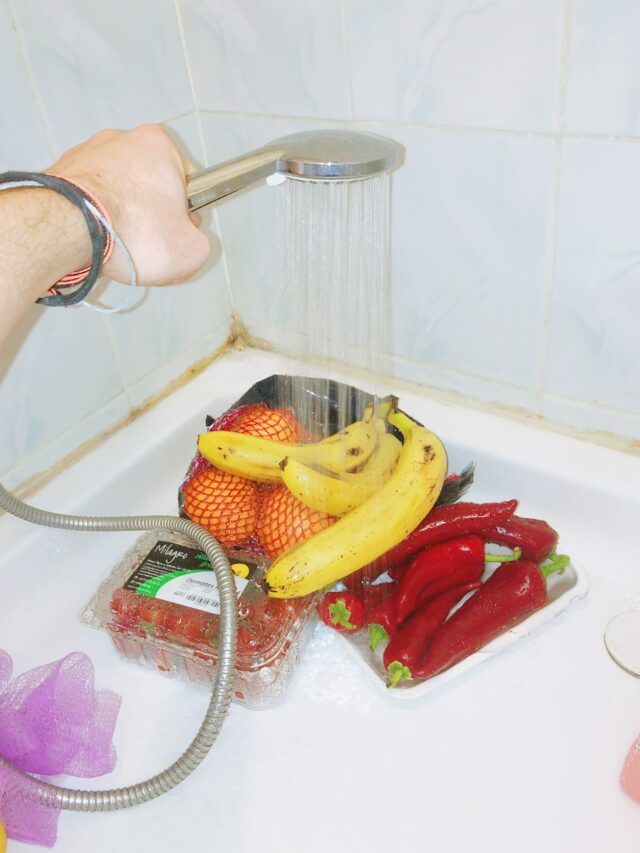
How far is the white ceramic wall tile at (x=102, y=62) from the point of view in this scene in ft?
2.17

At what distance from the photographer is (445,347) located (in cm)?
81

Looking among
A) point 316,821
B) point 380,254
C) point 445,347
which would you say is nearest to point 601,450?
point 445,347

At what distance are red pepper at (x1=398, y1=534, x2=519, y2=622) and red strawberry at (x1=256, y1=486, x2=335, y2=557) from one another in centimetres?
10

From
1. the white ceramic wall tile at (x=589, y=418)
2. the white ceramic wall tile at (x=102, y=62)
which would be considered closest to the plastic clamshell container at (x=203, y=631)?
the white ceramic wall tile at (x=589, y=418)

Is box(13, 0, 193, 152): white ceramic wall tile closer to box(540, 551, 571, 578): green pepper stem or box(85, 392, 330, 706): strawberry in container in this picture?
box(85, 392, 330, 706): strawberry in container

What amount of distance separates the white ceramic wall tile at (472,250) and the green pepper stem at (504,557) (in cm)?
19

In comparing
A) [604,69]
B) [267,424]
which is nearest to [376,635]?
[267,424]

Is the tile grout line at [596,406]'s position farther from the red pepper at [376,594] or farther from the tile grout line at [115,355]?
the tile grout line at [115,355]

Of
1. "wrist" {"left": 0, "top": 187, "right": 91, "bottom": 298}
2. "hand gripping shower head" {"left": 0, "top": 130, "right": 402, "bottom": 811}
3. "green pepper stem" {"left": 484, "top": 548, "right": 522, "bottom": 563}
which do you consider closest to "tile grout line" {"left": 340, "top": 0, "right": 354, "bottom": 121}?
"hand gripping shower head" {"left": 0, "top": 130, "right": 402, "bottom": 811}

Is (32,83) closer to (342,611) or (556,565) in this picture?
(342,611)

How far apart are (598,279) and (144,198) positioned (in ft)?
1.37

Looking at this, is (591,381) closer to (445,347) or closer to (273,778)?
(445,347)

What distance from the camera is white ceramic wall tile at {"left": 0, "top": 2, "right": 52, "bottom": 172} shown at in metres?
0.64

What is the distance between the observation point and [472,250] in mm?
722
